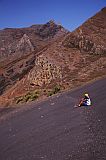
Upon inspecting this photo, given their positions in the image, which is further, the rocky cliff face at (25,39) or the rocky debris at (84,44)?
the rocky cliff face at (25,39)

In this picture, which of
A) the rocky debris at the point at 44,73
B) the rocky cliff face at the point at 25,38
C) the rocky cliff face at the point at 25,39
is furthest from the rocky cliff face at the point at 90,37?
the rocky cliff face at the point at 25,38

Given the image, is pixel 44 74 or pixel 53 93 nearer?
pixel 53 93

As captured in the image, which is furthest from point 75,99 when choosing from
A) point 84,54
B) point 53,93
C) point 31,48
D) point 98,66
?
point 31,48

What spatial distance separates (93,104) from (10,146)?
8018 mm

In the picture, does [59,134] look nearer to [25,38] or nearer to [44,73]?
[44,73]

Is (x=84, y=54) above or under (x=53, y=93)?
above

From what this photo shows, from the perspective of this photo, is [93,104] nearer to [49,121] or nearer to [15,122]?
[49,121]

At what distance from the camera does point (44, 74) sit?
50531 millimetres

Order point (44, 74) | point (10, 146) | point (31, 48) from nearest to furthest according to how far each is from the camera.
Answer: point (10, 146)
point (44, 74)
point (31, 48)

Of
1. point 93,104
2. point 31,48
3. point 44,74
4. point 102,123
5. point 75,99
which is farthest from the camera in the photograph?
point 31,48

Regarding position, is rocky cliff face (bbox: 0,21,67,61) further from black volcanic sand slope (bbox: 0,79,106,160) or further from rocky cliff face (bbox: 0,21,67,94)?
black volcanic sand slope (bbox: 0,79,106,160)

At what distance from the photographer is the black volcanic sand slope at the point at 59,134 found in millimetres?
15258

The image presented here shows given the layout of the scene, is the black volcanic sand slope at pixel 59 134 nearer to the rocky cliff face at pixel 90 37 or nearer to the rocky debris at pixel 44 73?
the rocky debris at pixel 44 73

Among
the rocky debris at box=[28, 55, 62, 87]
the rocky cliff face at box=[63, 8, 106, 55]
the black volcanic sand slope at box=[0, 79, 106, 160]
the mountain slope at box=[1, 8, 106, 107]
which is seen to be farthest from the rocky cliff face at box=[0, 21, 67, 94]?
the black volcanic sand slope at box=[0, 79, 106, 160]
